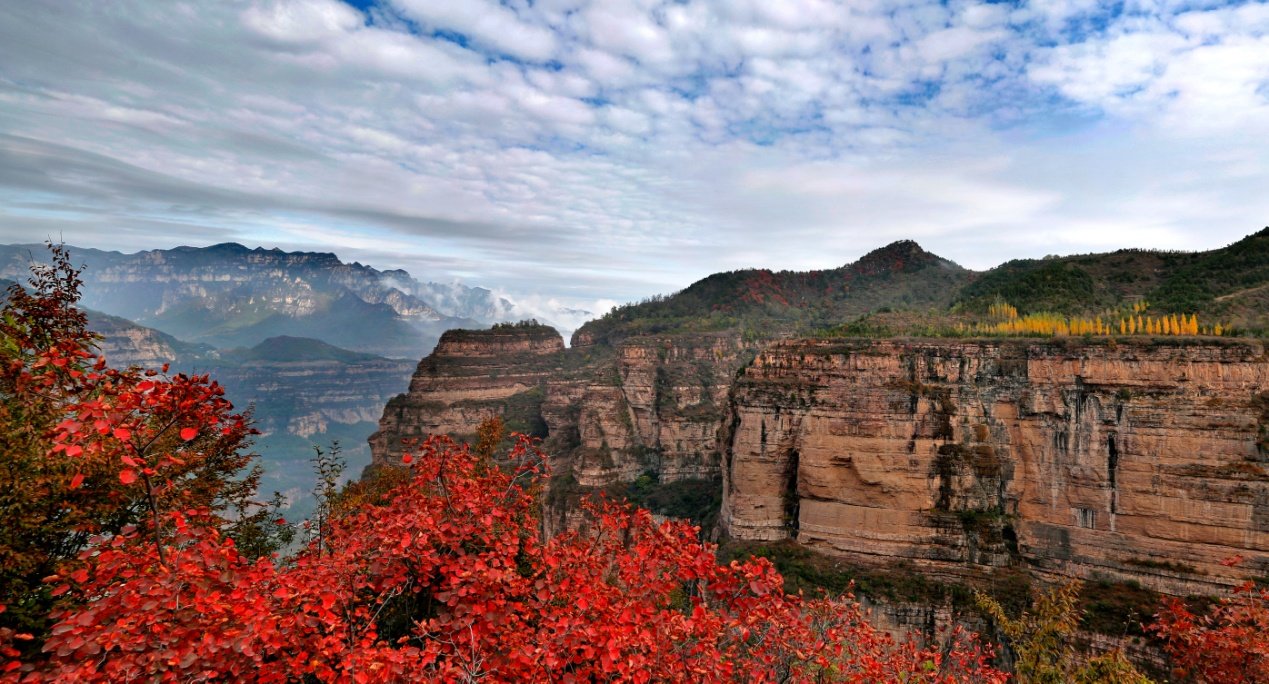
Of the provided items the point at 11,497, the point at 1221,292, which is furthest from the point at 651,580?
the point at 1221,292

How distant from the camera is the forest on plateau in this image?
575 cm

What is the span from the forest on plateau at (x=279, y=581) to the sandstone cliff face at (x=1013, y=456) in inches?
994

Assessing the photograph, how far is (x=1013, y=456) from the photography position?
3488 cm

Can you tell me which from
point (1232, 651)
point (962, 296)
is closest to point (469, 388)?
point (962, 296)

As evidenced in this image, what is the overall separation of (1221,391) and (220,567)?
42860mm

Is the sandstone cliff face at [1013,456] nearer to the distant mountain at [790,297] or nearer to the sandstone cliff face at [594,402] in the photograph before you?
the sandstone cliff face at [594,402]

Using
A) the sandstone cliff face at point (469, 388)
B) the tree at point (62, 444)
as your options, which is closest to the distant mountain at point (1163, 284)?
the tree at point (62, 444)

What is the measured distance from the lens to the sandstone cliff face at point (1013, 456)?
29281 millimetres

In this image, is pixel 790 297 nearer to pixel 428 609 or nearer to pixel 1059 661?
pixel 1059 661

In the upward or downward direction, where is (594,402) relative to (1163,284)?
downward

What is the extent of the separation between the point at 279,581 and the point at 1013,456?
39892 mm

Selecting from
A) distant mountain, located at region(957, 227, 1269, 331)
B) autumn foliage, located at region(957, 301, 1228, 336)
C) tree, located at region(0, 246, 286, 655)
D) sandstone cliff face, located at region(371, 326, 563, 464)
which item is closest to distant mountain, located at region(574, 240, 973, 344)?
sandstone cliff face, located at region(371, 326, 563, 464)

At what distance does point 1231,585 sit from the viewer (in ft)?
93.5

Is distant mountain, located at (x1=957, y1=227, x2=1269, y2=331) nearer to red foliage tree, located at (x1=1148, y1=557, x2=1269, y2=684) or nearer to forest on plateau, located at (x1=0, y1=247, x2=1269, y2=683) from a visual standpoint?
red foliage tree, located at (x1=1148, y1=557, x2=1269, y2=684)
